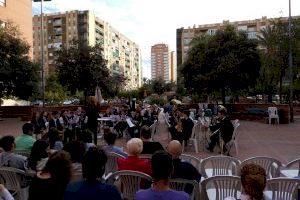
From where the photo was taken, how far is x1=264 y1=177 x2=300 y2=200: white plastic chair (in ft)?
16.3

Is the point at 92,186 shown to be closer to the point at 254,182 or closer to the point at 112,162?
the point at 254,182

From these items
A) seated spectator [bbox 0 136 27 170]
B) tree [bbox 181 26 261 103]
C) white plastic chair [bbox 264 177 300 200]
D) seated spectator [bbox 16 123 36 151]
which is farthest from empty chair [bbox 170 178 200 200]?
tree [bbox 181 26 261 103]

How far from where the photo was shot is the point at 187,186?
207 inches

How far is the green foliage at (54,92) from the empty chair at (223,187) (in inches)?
2031

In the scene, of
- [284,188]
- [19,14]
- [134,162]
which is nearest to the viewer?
[284,188]

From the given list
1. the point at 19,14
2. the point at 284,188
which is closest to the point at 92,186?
the point at 284,188

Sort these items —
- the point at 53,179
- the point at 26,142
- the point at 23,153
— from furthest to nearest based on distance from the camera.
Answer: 1. the point at 26,142
2. the point at 23,153
3. the point at 53,179

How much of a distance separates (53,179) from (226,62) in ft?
94.7

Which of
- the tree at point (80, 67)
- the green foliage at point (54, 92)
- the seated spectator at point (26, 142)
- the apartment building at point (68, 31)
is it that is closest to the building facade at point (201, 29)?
the apartment building at point (68, 31)

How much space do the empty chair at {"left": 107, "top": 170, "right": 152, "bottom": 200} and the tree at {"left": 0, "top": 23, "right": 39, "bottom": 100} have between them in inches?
1223

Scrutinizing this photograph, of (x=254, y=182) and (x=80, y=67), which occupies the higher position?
(x=80, y=67)

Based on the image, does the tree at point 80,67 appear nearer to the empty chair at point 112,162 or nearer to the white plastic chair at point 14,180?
the empty chair at point 112,162

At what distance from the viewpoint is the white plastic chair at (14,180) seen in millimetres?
6219

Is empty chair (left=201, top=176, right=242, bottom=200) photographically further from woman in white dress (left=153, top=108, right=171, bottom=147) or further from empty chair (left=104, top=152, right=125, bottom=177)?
woman in white dress (left=153, top=108, right=171, bottom=147)
